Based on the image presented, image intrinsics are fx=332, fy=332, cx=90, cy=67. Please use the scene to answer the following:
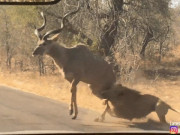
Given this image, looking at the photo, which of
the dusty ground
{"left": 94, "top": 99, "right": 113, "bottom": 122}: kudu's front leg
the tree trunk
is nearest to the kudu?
{"left": 94, "top": 99, "right": 113, "bottom": 122}: kudu's front leg

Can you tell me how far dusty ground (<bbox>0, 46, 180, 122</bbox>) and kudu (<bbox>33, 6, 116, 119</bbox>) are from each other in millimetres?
720

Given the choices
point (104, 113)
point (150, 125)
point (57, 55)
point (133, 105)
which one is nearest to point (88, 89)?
point (57, 55)

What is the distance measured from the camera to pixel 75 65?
25.3ft

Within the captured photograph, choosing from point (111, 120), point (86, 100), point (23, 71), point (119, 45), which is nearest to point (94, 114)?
point (111, 120)

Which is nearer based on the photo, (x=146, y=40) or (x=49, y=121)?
(x=49, y=121)

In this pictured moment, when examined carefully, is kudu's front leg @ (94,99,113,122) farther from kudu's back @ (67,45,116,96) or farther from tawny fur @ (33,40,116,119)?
kudu's back @ (67,45,116,96)

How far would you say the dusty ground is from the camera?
9773mm

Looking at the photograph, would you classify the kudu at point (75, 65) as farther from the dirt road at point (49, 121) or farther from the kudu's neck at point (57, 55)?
the dirt road at point (49, 121)

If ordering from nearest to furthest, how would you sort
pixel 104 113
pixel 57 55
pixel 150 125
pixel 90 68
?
pixel 150 125 < pixel 104 113 < pixel 57 55 < pixel 90 68

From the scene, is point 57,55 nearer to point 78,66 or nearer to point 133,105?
point 78,66

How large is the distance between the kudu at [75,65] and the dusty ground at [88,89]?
720mm

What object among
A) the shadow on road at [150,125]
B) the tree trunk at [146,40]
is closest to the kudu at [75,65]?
the shadow on road at [150,125]

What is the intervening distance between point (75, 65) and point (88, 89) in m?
2.40

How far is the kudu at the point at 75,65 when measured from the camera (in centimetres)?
749
